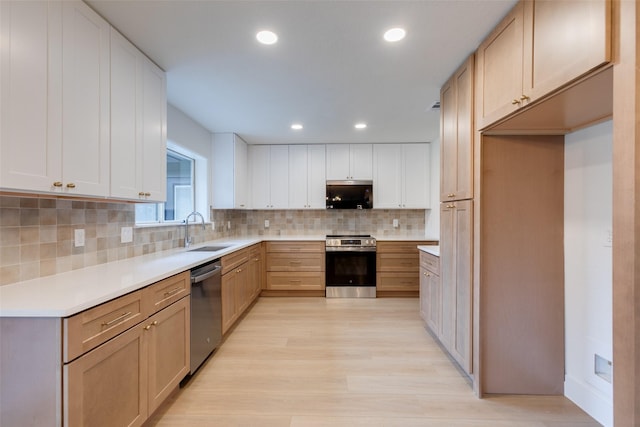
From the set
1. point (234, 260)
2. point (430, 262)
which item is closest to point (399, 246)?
point (430, 262)

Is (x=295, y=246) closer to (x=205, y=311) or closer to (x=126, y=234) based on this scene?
(x=205, y=311)

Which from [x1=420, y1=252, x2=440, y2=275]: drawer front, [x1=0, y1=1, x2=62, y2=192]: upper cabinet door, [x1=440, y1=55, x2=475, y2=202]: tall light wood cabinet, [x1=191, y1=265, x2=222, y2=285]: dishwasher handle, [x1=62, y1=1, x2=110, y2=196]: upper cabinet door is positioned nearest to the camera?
[x1=0, y1=1, x2=62, y2=192]: upper cabinet door

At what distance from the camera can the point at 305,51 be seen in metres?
1.92

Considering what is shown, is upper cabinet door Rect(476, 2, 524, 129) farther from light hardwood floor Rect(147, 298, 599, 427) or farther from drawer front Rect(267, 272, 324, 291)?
drawer front Rect(267, 272, 324, 291)

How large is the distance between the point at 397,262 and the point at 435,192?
1227mm

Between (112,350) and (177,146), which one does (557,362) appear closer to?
(112,350)

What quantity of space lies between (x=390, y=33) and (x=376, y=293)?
3.37m

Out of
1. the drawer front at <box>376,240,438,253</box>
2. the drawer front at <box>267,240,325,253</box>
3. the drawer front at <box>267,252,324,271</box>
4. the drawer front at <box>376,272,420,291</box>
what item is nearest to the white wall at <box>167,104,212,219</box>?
the drawer front at <box>267,240,325,253</box>

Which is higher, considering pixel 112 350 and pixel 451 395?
pixel 112 350

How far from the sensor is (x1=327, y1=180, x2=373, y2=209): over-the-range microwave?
4410 millimetres

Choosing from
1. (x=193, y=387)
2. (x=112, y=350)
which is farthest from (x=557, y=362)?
(x=112, y=350)

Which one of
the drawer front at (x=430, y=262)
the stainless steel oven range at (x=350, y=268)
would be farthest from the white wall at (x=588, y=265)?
the stainless steel oven range at (x=350, y=268)

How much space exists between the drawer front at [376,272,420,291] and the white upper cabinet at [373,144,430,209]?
107cm

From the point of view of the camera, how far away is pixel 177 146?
3113 mm
